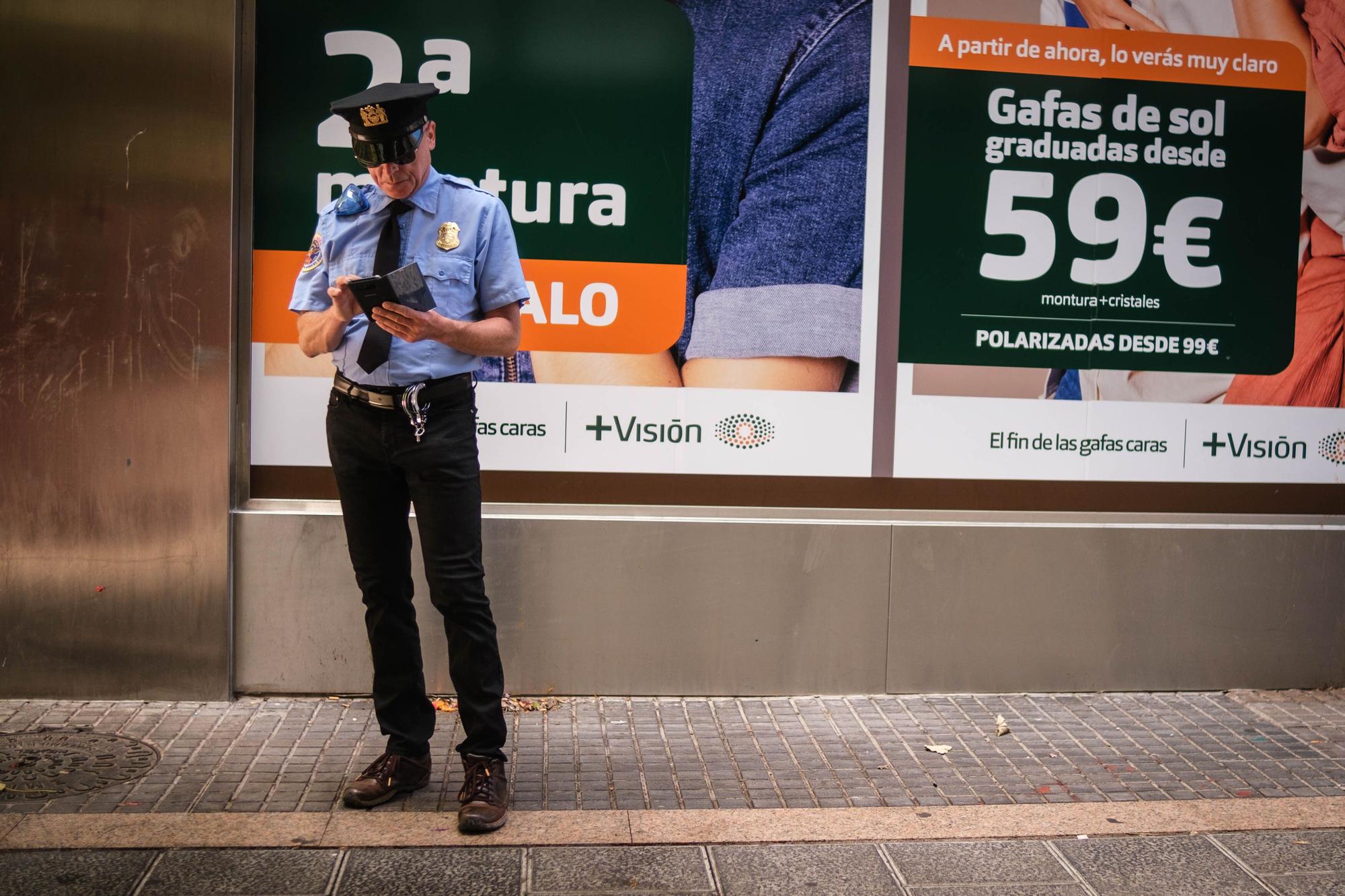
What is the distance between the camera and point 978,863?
3707 millimetres

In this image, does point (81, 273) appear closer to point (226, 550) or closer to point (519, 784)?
point (226, 550)

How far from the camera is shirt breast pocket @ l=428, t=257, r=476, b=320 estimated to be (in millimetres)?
3850

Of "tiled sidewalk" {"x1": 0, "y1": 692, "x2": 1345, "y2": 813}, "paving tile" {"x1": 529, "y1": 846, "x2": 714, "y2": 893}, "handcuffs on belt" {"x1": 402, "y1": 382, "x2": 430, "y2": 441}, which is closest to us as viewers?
"paving tile" {"x1": 529, "y1": 846, "x2": 714, "y2": 893}

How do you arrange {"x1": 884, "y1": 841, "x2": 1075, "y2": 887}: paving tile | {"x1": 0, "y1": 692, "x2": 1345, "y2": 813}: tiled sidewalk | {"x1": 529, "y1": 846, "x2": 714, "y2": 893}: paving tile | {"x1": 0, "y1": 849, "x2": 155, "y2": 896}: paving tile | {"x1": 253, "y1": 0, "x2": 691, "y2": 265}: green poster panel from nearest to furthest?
1. {"x1": 0, "y1": 849, "x2": 155, "y2": 896}: paving tile
2. {"x1": 529, "y1": 846, "x2": 714, "y2": 893}: paving tile
3. {"x1": 884, "y1": 841, "x2": 1075, "y2": 887}: paving tile
4. {"x1": 0, "y1": 692, "x2": 1345, "y2": 813}: tiled sidewalk
5. {"x1": 253, "y1": 0, "x2": 691, "y2": 265}: green poster panel

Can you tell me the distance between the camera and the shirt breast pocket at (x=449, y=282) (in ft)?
12.6

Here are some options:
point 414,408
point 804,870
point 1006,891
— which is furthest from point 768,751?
point 414,408

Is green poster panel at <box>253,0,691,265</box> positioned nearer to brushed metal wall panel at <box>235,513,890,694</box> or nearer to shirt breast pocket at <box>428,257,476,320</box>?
brushed metal wall panel at <box>235,513,890,694</box>

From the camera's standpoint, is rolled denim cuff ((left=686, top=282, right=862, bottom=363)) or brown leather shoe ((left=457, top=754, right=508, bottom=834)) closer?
brown leather shoe ((left=457, top=754, right=508, bottom=834))

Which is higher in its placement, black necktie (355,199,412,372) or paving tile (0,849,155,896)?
black necktie (355,199,412,372)

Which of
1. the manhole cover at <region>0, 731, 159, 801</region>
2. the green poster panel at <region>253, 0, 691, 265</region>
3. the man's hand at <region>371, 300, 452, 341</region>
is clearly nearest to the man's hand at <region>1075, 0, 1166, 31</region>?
the green poster panel at <region>253, 0, 691, 265</region>

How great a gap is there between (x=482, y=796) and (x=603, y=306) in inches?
85.3

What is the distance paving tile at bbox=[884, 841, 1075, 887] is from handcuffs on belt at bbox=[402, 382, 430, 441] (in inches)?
75.3

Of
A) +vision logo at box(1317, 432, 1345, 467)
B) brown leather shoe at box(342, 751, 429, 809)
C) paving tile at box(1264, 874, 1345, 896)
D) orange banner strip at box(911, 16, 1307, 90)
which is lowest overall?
paving tile at box(1264, 874, 1345, 896)

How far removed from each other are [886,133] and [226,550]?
3.22m
